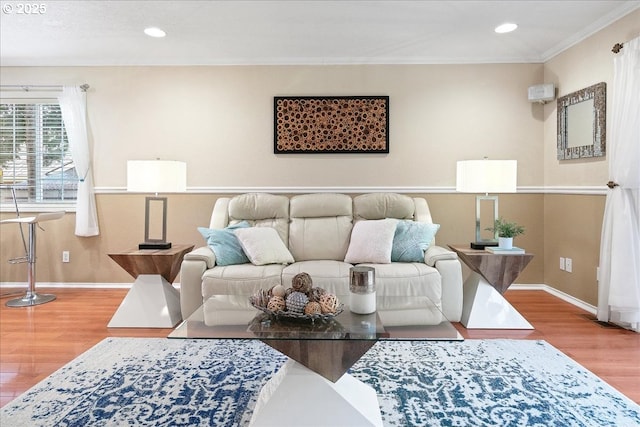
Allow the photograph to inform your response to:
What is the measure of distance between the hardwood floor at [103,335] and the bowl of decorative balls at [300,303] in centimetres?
145

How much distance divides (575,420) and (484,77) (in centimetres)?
330

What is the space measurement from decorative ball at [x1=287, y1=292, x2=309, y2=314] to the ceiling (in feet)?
7.28

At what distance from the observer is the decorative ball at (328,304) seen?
1719mm

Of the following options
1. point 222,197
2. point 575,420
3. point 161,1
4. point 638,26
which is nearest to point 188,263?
point 222,197

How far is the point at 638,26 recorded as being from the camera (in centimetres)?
291

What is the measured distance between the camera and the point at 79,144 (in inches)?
161

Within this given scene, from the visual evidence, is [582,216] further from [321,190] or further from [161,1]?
[161,1]

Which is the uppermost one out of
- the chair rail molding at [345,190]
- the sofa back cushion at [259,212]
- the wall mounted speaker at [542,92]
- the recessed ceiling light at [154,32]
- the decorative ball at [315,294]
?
the recessed ceiling light at [154,32]

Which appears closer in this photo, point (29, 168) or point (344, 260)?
point (344, 260)

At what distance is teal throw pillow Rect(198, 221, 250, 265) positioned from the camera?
10.4ft

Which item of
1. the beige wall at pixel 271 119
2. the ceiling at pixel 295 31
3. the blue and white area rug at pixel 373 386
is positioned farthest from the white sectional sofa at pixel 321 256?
the ceiling at pixel 295 31

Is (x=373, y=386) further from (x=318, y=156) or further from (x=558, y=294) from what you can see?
(x=558, y=294)

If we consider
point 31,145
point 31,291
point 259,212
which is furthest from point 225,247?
point 31,145

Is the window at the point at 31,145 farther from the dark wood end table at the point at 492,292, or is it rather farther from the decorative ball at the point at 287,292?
the dark wood end table at the point at 492,292
